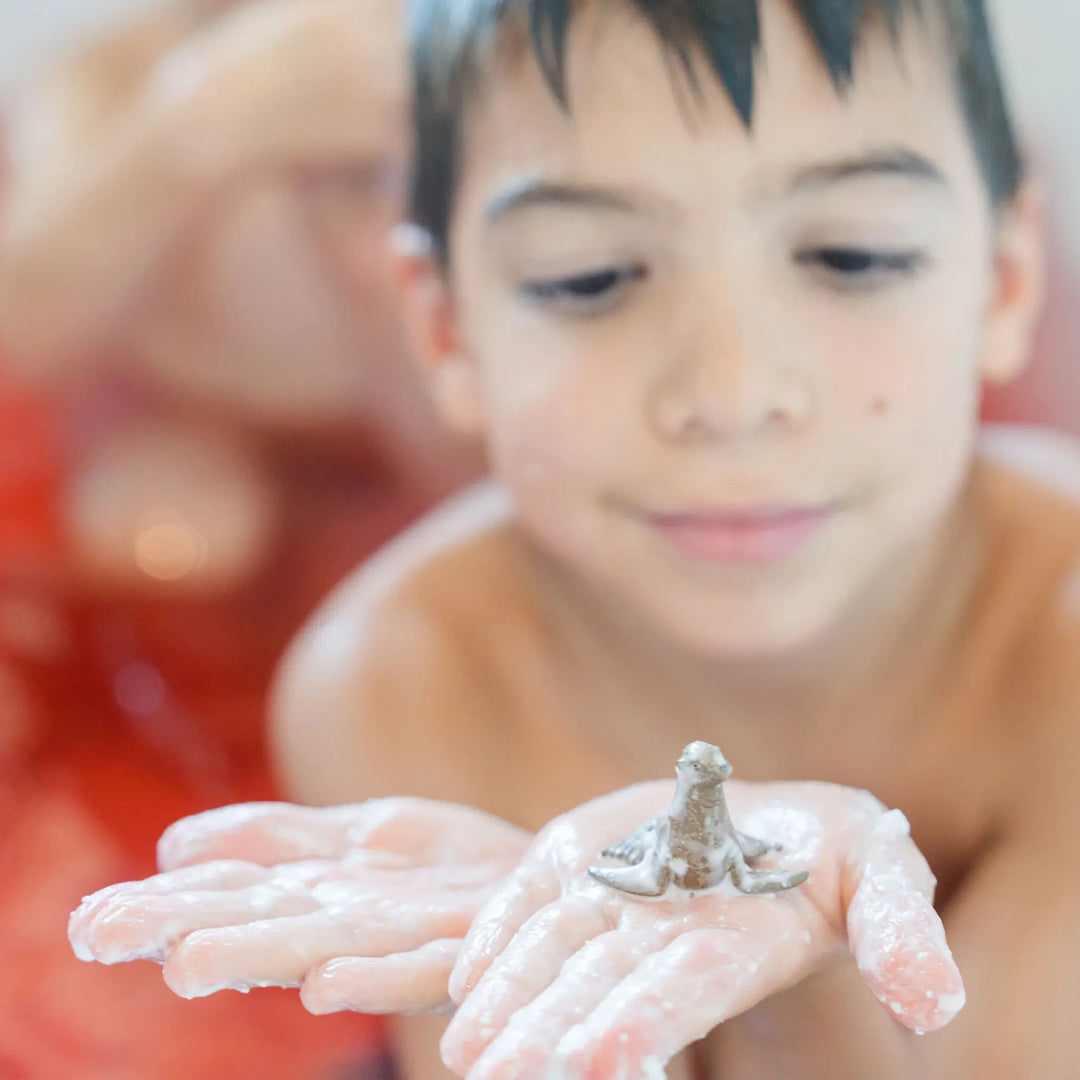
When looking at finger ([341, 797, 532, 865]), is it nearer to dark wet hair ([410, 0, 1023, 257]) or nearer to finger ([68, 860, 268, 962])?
finger ([68, 860, 268, 962])

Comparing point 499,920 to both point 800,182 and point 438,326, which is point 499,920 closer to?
point 800,182

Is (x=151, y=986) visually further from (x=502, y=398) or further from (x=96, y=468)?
(x=96, y=468)

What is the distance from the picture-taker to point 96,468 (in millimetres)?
1335

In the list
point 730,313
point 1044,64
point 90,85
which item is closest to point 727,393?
point 730,313

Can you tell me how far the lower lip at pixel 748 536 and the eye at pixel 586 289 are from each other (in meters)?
0.12

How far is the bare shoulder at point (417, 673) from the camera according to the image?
81cm

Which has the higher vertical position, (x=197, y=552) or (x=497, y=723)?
(x=197, y=552)

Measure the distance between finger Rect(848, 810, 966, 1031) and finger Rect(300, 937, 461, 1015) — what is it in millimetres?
138

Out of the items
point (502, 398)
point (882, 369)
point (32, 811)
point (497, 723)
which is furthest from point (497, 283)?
point (32, 811)

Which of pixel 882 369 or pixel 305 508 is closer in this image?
pixel 882 369

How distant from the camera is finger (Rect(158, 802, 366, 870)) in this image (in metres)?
0.52

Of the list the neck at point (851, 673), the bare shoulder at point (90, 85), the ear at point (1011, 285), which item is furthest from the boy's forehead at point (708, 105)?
the bare shoulder at point (90, 85)

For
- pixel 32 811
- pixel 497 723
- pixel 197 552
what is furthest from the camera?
pixel 197 552

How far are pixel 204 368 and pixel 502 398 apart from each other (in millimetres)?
673
